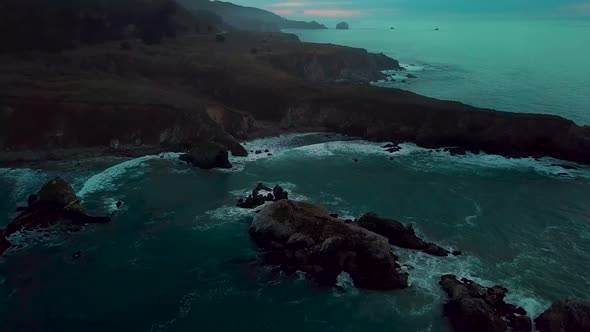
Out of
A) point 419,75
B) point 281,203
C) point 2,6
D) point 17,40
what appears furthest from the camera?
point 419,75

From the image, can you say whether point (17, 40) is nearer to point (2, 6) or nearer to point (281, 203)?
point (2, 6)

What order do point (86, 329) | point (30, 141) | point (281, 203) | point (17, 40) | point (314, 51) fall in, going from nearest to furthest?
1. point (86, 329)
2. point (281, 203)
3. point (30, 141)
4. point (17, 40)
5. point (314, 51)

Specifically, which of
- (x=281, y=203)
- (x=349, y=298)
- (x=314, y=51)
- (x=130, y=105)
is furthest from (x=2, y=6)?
(x=349, y=298)

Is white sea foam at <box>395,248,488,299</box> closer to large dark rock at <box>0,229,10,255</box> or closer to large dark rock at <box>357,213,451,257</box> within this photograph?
large dark rock at <box>357,213,451,257</box>

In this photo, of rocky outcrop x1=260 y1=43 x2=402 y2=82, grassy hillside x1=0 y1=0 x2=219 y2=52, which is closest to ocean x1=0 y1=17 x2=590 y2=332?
rocky outcrop x1=260 y1=43 x2=402 y2=82

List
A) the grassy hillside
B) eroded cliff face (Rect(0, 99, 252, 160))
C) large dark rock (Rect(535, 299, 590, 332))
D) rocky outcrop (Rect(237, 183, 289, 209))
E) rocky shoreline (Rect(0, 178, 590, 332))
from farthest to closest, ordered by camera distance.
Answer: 1. the grassy hillside
2. eroded cliff face (Rect(0, 99, 252, 160))
3. rocky outcrop (Rect(237, 183, 289, 209))
4. rocky shoreline (Rect(0, 178, 590, 332))
5. large dark rock (Rect(535, 299, 590, 332))
